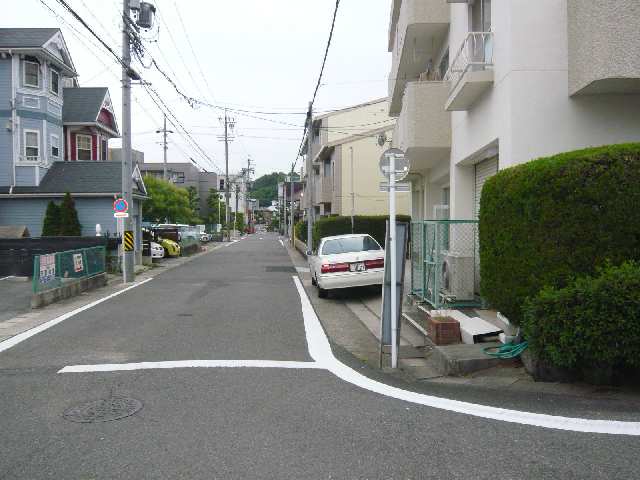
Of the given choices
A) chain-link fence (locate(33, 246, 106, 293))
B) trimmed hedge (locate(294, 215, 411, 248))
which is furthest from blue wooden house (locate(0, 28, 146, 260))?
trimmed hedge (locate(294, 215, 411, 248))

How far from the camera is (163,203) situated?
1837 inches

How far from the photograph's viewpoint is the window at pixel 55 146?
25453 mm

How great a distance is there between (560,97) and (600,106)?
571mm

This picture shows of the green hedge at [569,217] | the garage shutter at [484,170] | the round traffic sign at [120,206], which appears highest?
the garage shutter at [484,170]

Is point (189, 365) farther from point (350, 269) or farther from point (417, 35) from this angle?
point (417, 35)

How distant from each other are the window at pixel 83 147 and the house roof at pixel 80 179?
2.52 metres

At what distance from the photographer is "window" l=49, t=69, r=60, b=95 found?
82.3 ft

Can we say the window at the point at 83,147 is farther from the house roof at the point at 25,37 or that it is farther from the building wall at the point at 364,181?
the building wall at the point at 364,181

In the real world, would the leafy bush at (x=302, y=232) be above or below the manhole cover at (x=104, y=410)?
above

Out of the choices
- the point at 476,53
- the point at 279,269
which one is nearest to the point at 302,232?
the point at 279,269

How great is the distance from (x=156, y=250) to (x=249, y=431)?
2415cm

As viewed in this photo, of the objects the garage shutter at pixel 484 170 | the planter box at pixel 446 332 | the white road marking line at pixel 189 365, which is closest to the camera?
the white road marking line at pixel 189 365

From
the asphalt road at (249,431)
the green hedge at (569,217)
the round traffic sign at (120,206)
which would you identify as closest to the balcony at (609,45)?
the green hedge at (569,217)

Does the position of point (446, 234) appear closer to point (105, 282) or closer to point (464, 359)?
point (464, 359)
